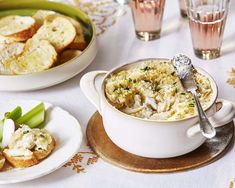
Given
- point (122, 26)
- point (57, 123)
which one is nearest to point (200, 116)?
point (57, 123)

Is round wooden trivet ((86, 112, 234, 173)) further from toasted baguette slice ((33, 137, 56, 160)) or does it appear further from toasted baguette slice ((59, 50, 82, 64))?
toasted baguette slice ((59, 50, 82, 64))

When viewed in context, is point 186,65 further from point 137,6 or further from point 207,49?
point 137,6

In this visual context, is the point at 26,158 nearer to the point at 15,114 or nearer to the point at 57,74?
the point at 15,114

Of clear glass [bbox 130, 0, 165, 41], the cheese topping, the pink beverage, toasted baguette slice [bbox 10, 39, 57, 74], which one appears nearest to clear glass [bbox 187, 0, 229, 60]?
the pink beverage

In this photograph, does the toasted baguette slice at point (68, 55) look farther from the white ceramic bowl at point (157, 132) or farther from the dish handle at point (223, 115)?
the dish handle at point (223, 115)

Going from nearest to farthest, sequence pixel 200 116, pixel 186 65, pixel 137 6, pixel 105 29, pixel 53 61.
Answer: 1. pixel 200 116
2. pixel 186 65
3. pixel 53 61
4. pixel 137 6
5. pixel 105 29

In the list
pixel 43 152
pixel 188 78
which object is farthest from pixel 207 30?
pixel 43 152

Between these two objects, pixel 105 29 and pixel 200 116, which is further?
pixel 105 29
